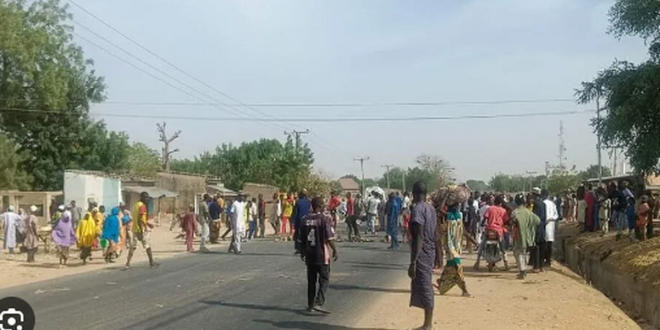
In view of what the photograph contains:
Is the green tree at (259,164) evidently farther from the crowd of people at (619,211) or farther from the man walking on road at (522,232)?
the man walking on road at (522,232)

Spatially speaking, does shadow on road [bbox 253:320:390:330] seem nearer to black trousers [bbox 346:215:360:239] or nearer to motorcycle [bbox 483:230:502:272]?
motorcycle [bbox 483:230:502:272]

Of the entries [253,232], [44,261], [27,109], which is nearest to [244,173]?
[27,109]

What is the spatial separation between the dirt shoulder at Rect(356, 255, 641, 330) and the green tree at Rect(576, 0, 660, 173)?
553 inches

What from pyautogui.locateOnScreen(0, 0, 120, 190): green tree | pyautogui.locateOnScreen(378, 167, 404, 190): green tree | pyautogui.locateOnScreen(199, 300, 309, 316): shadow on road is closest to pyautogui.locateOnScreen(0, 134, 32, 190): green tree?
pyautogui.locateOnScreen(0, 0, 120, 190): green tree

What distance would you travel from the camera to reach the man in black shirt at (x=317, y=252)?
1139 centimetres

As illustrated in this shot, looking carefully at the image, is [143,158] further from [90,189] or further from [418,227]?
[418,227]

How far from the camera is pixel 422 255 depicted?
Result: 10.1m

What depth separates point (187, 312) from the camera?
11375 millimetres

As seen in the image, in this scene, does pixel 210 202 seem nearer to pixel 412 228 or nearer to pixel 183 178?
pixel 412 228

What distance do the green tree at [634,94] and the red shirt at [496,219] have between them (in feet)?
40.0

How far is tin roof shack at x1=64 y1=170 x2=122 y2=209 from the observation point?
35.4 m

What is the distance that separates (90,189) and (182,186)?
1805cm

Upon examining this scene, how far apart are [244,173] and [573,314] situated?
A: 230 ft

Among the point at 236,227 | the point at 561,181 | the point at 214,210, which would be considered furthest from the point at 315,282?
the point at 561,181
